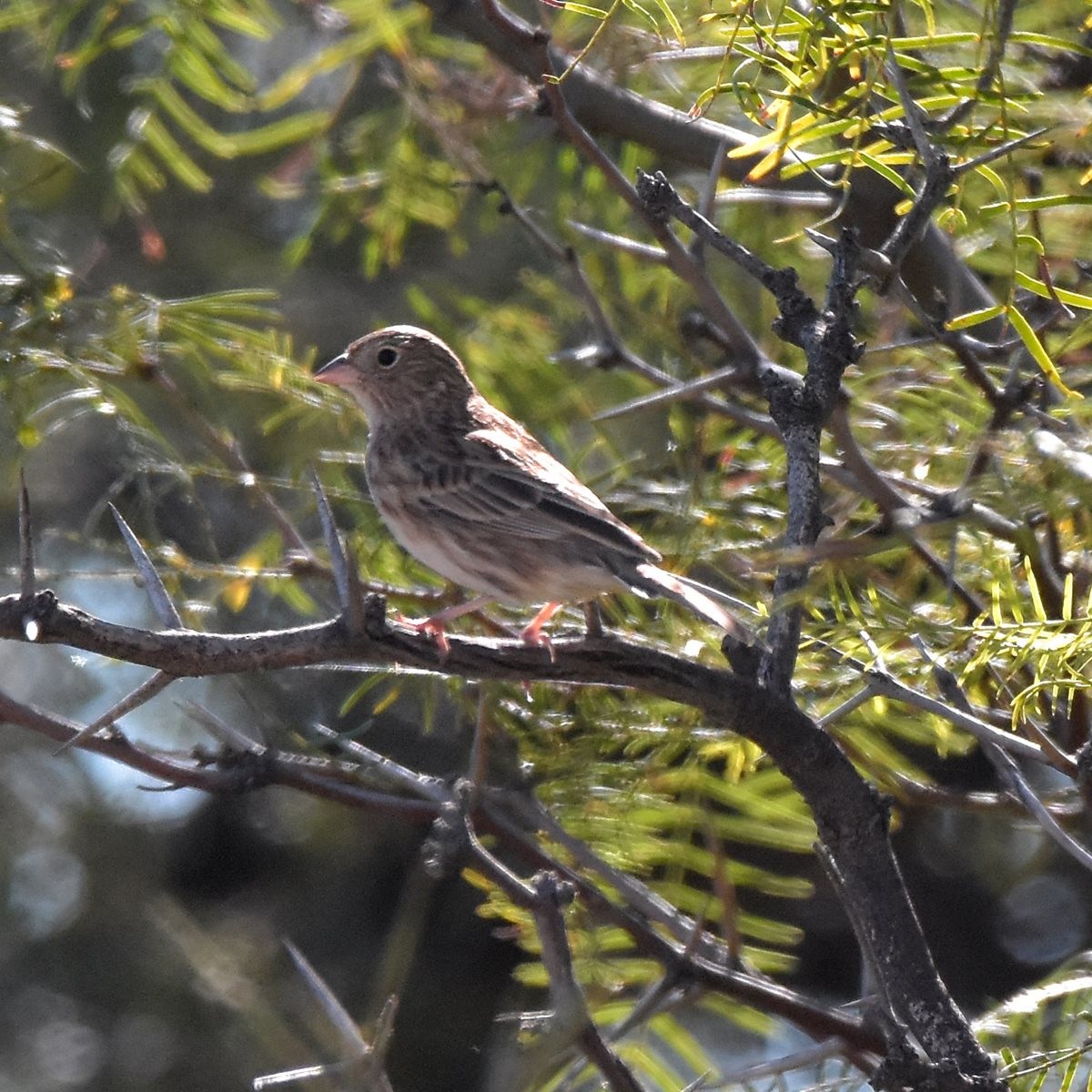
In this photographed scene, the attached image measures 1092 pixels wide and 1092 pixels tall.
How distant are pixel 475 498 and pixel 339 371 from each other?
28.1 inches

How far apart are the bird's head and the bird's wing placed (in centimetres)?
27

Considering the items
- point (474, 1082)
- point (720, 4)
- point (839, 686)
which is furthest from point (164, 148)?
point (474, 1082)

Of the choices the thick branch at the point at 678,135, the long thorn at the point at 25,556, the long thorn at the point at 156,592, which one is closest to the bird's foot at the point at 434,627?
the long thorn at the point at 156,592

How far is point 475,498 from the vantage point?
3979 millimetres

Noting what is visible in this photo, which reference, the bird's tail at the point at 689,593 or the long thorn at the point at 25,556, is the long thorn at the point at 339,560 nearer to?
the long thorn at the point at 25,556

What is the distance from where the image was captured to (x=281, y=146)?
213 inches

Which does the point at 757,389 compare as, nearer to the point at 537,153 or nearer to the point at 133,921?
the point at 537,153

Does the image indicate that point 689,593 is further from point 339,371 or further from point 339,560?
point 339,371

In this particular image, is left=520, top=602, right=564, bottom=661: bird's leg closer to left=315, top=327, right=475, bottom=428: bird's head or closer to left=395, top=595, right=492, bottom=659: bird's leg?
left=395, top=595, right=492, bottom=659: bird's leg

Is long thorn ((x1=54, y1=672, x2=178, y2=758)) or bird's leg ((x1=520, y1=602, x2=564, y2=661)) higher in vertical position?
long thorn ((x1=54, y1=672, x2=178, y2=758))

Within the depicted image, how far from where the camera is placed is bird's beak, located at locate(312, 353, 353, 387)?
4.37m

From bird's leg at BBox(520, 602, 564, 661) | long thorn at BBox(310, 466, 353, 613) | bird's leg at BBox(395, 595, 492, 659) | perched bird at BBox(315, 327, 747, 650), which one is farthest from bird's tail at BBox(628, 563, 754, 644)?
long thorn at BBox(310, 466, 353, 613)

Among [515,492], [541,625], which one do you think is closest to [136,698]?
[541,625]

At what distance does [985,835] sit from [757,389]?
2.39 meters
